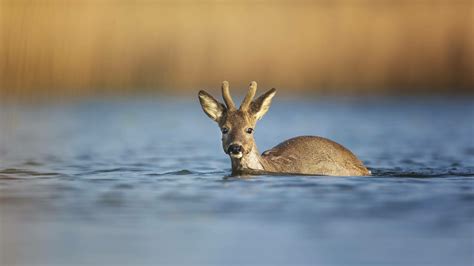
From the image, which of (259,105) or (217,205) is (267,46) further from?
(217,205)

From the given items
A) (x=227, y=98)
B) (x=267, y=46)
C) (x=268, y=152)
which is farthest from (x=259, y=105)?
(x=267, y=46)

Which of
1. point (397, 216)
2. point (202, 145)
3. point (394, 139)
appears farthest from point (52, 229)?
point (394, 139)

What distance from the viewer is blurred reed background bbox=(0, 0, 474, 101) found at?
1394 inches

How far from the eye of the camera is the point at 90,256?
9852mm

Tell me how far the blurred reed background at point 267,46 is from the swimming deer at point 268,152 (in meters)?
18.6

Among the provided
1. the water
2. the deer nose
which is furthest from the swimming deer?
the water

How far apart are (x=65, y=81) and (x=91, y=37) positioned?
1925 mm

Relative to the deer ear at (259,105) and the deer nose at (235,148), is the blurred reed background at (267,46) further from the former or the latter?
the deer nose at (235,148)

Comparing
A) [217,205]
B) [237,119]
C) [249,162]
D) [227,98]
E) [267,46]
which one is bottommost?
[217,205]

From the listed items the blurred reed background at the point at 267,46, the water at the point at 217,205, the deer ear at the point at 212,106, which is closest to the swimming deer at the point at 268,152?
the deer ear at the point at 212,106

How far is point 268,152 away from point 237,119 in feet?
3.63

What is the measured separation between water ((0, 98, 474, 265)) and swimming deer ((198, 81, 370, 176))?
33 centimetres

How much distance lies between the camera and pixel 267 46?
120 feet

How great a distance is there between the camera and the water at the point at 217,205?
10016 millimetres
